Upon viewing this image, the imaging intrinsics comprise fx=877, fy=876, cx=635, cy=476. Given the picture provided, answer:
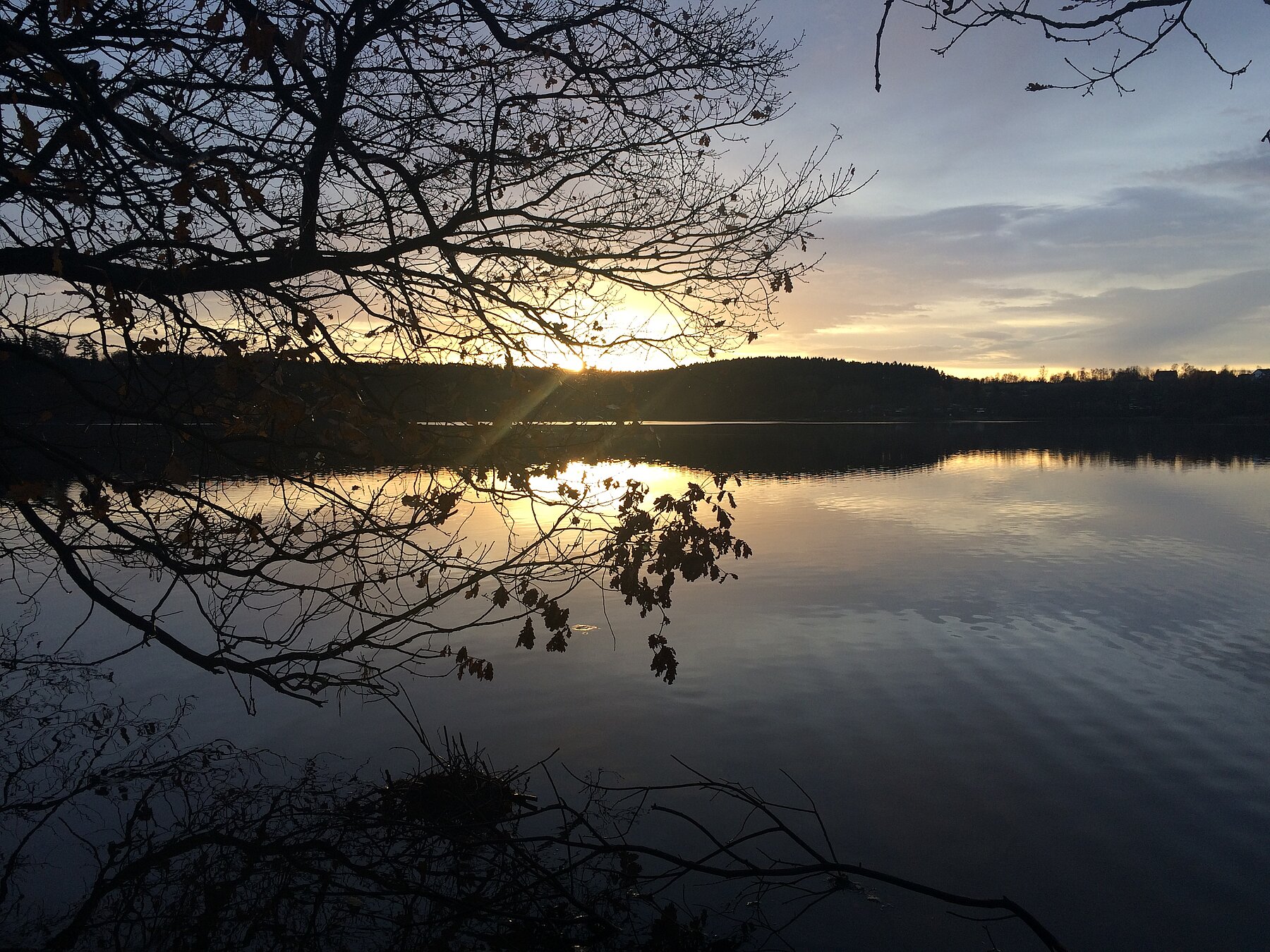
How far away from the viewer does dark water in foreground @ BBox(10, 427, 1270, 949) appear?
655cm

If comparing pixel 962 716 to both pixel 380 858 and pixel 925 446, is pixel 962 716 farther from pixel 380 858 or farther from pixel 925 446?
pixel 925 446

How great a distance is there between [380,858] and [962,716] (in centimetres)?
635

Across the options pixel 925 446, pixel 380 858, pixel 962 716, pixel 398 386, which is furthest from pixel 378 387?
pixel 925 446

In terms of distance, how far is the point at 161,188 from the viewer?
18.8 ft

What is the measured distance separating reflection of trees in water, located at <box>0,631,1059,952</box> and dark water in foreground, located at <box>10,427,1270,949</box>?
20.9 inches

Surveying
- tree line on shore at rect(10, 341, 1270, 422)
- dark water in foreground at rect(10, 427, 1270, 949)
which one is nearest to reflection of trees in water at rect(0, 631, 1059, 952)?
dark water in foreground at rect(10, 427, 1270, 949)

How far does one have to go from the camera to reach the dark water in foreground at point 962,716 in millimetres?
6555

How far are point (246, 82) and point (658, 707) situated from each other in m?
7.32

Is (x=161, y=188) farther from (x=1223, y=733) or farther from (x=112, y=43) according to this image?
(x=1223, y=733)

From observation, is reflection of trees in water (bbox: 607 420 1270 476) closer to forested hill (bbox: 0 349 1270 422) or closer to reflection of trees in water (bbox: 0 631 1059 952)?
forested hill (bbox: 0 349 1270 422)

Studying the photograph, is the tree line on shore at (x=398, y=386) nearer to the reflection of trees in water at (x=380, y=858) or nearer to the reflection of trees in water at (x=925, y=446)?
the reflection of trees in water at (x=925, y=446)

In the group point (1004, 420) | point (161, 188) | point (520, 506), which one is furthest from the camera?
point (1004, 420)

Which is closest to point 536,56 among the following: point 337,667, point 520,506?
point 337,667

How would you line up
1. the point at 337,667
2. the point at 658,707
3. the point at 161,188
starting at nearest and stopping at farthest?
the point at 161,188 < the point at 658,707 < the point at 337,667
